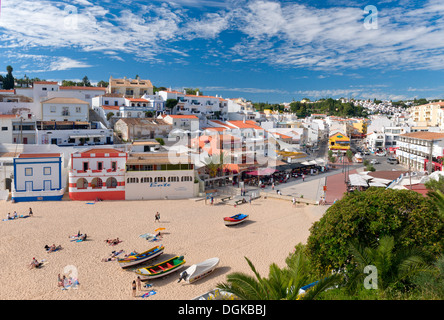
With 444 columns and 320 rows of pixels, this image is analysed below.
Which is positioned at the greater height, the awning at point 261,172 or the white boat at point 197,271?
the awning at point 261,172

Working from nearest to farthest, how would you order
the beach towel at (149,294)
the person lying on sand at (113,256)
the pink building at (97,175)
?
the beach towel at (149,294), the person lying on sand at (113,256), the pink building at (97,175)

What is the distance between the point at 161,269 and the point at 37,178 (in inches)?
713

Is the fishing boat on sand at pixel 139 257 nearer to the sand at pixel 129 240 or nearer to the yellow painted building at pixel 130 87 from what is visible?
the sand at pixel 129 240

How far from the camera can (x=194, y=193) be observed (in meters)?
30.0

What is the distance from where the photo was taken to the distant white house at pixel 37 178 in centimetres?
2712

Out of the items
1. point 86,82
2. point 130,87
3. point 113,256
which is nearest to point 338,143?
point 130,87

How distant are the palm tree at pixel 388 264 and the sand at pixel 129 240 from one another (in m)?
6.77

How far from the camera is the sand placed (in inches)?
573

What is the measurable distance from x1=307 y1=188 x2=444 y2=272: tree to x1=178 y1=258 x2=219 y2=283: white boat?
618 centimetres

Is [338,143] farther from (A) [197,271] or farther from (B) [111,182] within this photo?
(A) [197,271]

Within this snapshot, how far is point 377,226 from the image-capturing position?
10188 millimetres

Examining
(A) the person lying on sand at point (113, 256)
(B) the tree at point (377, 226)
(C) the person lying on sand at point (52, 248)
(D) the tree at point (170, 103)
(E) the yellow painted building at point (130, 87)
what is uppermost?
(E) the yellow painted building at point (130, 87)

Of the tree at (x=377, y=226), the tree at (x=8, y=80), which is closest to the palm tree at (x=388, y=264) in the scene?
the tree at (x=377, y=226)

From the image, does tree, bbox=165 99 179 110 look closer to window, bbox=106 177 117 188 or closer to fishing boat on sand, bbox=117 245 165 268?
window, bbox=106 177 117 188
